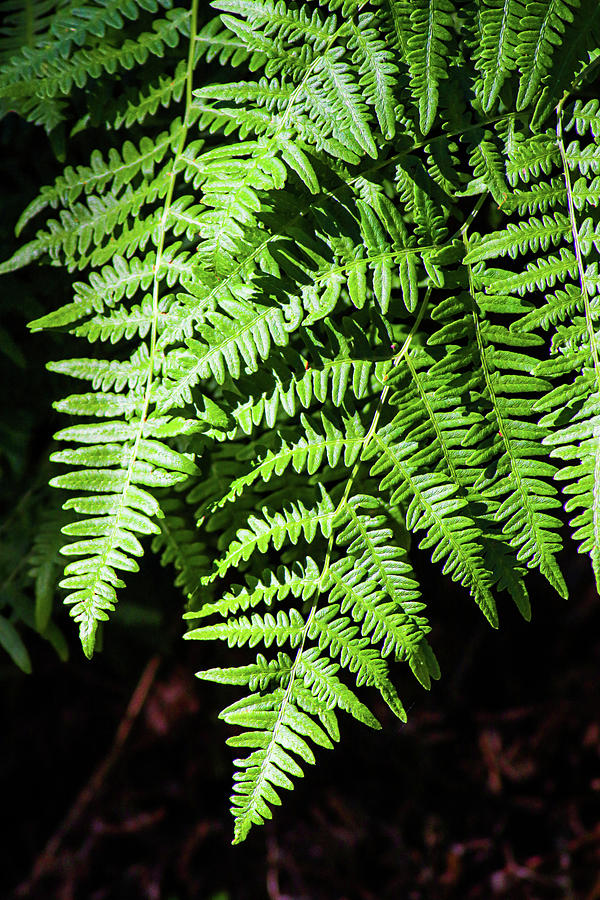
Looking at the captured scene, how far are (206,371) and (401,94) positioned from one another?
1.94 feet

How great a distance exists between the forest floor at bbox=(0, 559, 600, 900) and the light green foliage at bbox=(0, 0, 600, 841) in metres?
1.54

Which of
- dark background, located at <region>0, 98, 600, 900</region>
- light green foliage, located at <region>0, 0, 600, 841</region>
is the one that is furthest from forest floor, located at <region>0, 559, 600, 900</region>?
light green foliage, located at <region>0, 0, 600, 841</region>

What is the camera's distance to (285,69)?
48.4 inches

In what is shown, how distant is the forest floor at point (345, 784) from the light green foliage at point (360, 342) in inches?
60.7

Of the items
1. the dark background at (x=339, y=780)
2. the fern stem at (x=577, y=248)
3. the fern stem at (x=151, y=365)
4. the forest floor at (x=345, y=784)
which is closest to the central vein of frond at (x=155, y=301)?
the fern stem at (x=151, y=365)

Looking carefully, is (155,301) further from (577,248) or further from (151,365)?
(577,248)

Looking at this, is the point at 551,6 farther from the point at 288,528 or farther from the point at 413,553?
the point at 413,553

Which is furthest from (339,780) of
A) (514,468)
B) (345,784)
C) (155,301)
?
(155,301)

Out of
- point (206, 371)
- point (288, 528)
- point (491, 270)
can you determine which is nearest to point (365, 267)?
point (491, 270)

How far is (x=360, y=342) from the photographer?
1.32 metres

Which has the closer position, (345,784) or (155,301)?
(155,301)

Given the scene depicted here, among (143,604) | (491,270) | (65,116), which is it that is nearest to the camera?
(491,270)

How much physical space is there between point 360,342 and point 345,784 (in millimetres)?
2336

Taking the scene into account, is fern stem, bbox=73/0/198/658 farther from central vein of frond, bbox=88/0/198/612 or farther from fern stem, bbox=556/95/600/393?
fern stem, bbox=556/95/600/393
